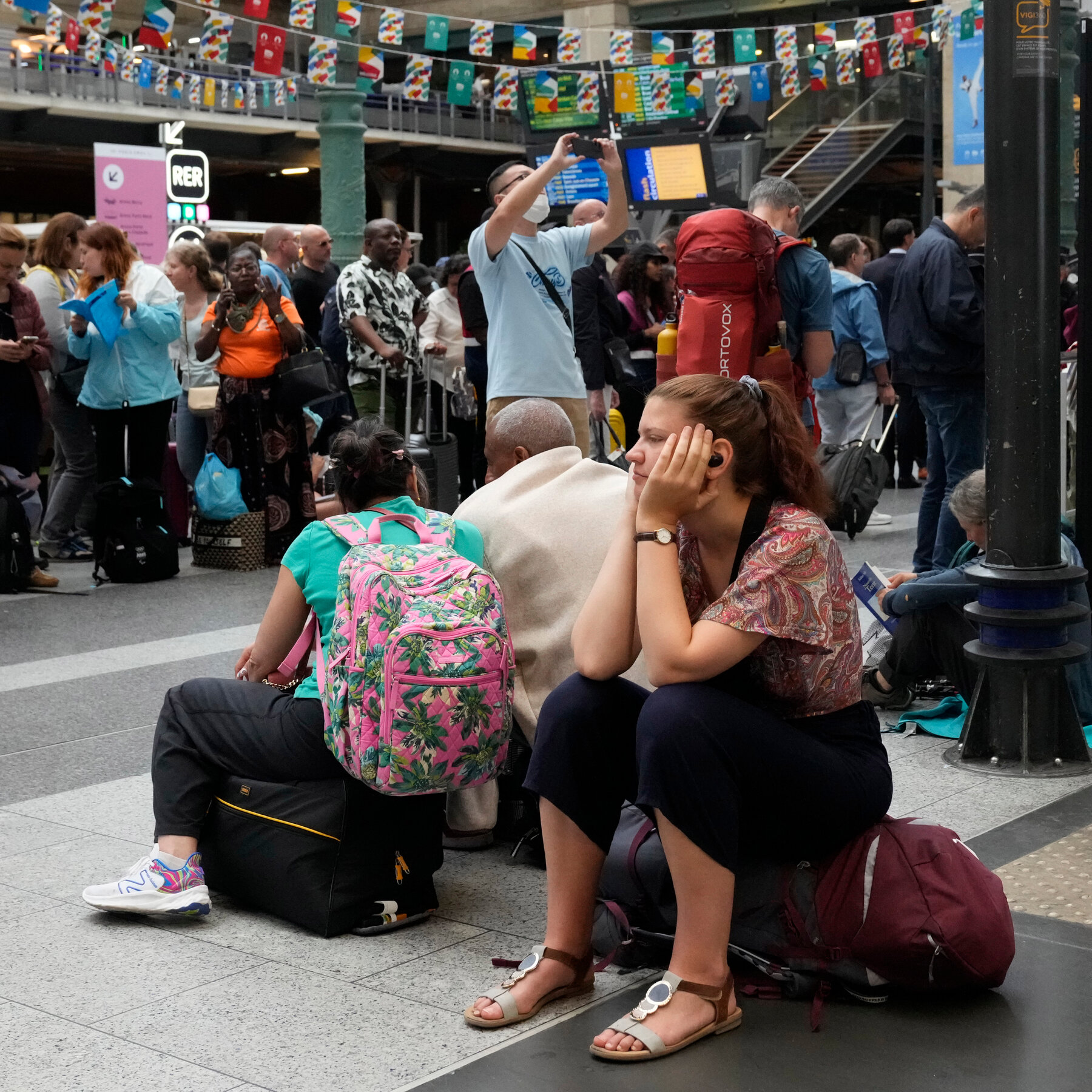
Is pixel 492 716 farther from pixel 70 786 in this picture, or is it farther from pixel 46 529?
pixel 46 529

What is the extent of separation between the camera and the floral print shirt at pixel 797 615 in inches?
108

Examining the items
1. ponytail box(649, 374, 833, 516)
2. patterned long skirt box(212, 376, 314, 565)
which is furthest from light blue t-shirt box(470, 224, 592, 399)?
ponytail box(649, 374, 833, 516)

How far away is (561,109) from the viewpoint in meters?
19.8

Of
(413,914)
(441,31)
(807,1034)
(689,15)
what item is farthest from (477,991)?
(689,15)

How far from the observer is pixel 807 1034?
9.02 feet

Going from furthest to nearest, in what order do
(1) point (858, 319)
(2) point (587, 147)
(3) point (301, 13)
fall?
1. (3) point (301, 13)
2. (1) point (858, 319)
3. (2) point (587, 147)

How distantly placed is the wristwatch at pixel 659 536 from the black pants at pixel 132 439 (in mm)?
5810

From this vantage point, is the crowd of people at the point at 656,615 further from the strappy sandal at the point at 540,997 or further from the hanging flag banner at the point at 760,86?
the hanging flag banner at the point at 760,86

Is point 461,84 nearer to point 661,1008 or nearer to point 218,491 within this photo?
point 218,491

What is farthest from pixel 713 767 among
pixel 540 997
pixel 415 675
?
pixel 415 675

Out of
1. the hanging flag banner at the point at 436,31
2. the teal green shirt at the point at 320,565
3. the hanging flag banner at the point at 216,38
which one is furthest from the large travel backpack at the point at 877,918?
the hanging flag banner at the point at 436,31

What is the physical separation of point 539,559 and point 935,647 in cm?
185

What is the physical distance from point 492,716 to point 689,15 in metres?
33.8

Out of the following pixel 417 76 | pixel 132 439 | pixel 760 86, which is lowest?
pixel 132 439
